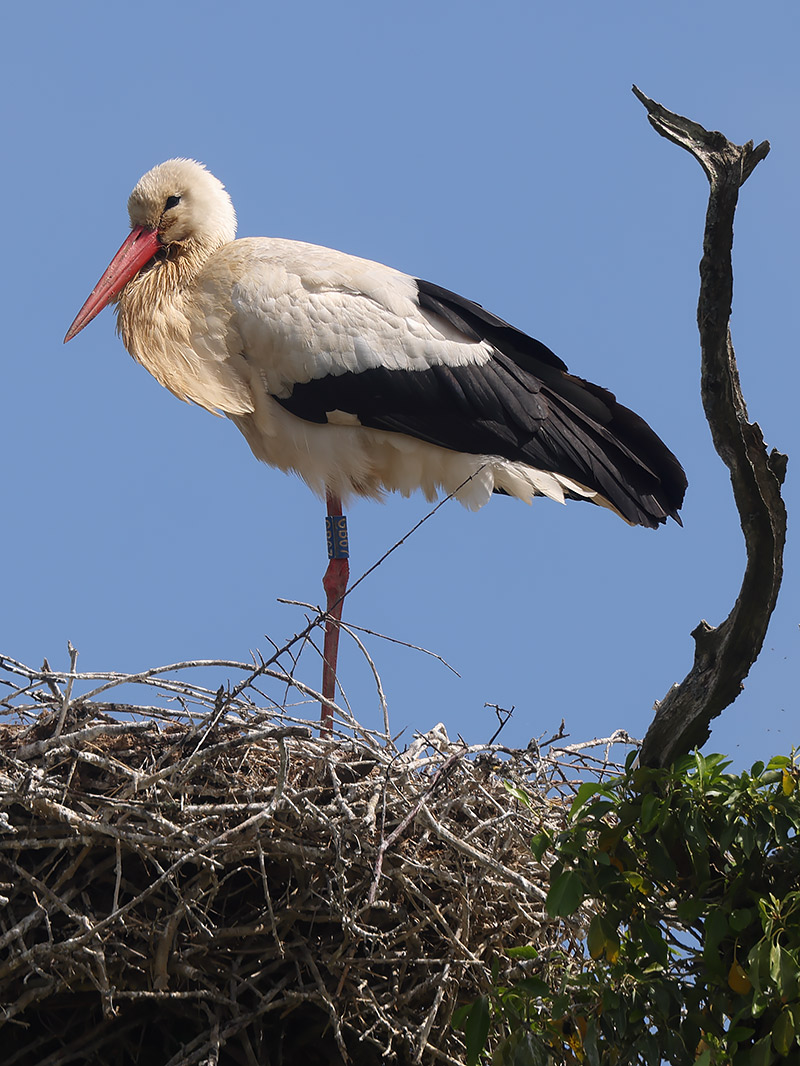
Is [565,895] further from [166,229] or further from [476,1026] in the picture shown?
[166,229]

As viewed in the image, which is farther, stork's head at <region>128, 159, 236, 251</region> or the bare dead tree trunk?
stork's head at <region>128, 159, 236, 251</region>

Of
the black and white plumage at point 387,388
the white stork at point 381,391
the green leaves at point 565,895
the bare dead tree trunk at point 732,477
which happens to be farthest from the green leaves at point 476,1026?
the black and white plumage at point 387,388

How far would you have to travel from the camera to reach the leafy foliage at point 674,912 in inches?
114

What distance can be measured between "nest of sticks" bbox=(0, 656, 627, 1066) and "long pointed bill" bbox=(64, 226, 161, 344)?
2.61 m

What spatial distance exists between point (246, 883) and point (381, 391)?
2402 millimetres

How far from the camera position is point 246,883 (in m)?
3.72

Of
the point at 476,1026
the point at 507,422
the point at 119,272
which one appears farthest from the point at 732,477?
the point at 119,272

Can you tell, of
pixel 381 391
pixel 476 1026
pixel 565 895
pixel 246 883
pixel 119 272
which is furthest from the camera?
pixel 119 272

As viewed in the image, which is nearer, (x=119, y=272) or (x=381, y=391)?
(x=381, y=391)

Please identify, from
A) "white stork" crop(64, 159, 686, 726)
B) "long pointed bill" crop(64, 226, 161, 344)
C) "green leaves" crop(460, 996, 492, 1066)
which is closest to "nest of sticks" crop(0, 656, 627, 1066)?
"green leaves" crop(460, 996, 492, 1066)

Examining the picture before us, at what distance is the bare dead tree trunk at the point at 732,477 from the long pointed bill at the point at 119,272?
355 cm

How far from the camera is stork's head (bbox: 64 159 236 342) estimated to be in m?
6.18

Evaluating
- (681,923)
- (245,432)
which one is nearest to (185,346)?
(245,432)

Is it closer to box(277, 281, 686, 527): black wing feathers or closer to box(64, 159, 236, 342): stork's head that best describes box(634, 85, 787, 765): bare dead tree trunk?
box(277, 281, 686, 527): black wing feathers
